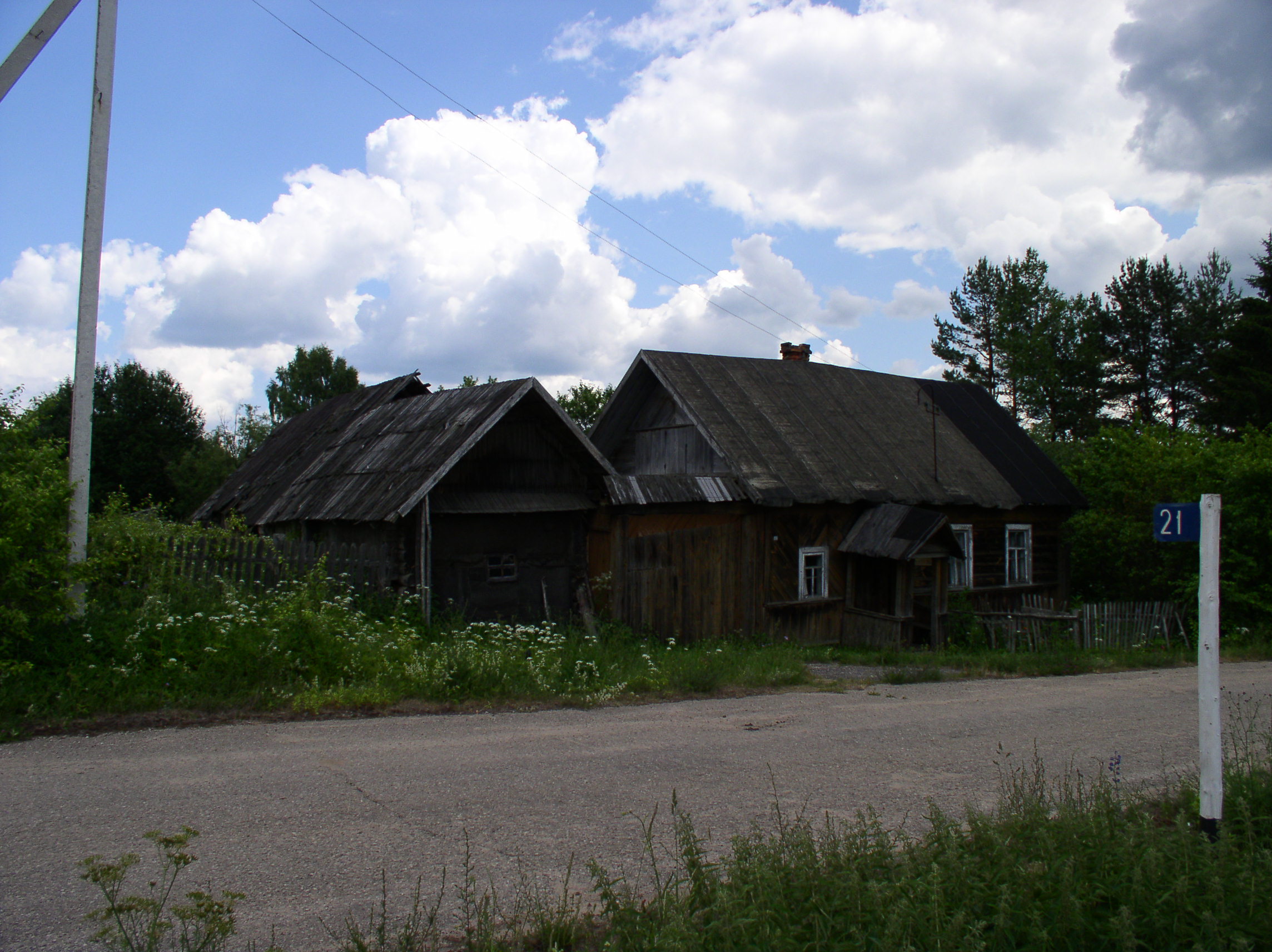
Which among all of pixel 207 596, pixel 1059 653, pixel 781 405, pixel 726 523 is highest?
pixel 781 405

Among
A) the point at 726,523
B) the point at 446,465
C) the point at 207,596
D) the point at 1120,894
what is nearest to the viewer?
the point at 1120,894

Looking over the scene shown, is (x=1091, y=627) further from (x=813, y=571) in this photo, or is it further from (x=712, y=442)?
(x=712, y=442)

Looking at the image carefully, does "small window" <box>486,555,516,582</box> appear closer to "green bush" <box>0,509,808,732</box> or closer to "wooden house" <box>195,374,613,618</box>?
"wooden house" <box>195,374,613,618</box>

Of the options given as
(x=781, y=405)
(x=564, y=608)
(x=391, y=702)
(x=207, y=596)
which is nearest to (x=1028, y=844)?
(x=391, y=702)

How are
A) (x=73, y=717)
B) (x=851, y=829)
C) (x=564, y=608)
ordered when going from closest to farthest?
(x=851, y=829), (x=73, y=717), (x=564, y=608)

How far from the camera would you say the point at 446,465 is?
11.9 metres

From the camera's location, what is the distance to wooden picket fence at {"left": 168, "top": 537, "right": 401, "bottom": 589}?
10.8 meters

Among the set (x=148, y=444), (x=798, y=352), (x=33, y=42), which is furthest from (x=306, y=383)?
(x=33, y=42)

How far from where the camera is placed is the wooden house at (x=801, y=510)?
15.4 m

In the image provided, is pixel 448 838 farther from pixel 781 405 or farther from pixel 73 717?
pixel 781 405

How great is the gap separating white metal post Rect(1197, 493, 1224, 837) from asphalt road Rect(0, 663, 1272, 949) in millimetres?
1555

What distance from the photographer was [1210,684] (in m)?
4.68

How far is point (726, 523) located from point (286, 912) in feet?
41.2

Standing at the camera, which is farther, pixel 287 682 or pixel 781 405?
pixel 781 405
